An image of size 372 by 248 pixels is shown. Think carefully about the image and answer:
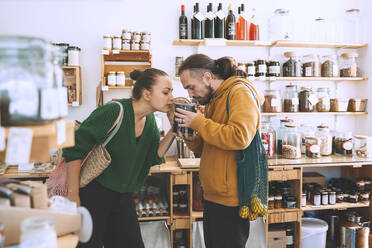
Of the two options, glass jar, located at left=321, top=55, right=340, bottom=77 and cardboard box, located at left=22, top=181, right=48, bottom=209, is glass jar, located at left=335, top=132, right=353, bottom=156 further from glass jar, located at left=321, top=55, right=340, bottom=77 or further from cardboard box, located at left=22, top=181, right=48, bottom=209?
cardboard box, located at left=22, top=181, right=48, bottom=209

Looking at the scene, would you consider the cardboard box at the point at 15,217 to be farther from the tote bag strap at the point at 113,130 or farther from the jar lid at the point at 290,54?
the jar lid at the point at 290,54

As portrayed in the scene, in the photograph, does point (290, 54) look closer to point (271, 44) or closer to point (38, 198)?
point (271, 44)

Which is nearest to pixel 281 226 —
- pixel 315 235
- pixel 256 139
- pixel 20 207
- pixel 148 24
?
pixel 315 235

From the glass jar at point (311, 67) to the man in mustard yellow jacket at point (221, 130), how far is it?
186cm

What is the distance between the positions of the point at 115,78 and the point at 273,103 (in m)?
1.60

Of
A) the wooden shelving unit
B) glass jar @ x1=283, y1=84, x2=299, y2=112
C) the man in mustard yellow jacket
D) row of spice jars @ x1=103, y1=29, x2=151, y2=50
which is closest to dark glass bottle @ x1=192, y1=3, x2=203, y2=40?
row of spice jars @ x1=103, y1=29, x2=151, y2=50

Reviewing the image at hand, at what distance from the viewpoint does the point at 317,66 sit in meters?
3.36

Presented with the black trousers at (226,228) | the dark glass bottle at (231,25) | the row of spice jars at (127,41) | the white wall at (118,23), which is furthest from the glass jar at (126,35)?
the black trousers at (226,228)

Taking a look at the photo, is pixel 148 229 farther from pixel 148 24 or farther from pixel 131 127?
pixel 148 24

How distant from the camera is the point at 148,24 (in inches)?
130

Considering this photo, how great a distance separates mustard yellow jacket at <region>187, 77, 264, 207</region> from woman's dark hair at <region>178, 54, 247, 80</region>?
0.07m

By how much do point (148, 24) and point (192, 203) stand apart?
1843 millimetres

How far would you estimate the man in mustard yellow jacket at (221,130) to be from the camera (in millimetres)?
1514

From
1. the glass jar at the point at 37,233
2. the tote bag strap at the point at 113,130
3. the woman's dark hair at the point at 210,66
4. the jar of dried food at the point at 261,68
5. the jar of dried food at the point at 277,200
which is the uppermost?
the jar of dried food at the point at 261,68
